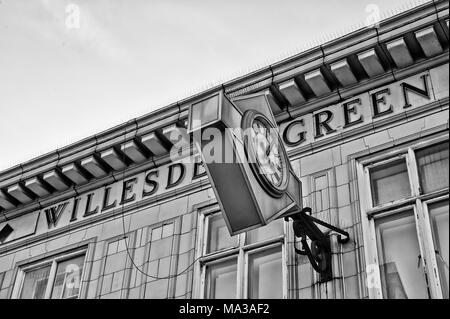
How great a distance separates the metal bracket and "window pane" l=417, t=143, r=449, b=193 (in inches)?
57.1

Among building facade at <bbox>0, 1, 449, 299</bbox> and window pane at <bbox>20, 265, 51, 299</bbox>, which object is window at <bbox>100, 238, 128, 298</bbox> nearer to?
building facade at <bbox>0, 1, 449, 299</bbox>

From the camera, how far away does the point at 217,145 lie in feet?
32.7

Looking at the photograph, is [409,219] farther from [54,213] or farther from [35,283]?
[54,213]

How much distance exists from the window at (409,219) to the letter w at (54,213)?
21.6 ft

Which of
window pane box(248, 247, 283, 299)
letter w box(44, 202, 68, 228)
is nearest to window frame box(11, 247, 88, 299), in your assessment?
letter w box(44, 202, 68, 228)

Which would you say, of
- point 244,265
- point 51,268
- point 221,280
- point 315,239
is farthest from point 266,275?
point 51,268

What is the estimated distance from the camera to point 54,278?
14602mm

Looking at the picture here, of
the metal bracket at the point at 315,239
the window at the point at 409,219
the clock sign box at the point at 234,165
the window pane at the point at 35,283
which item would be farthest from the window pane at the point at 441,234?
the window pane at the point at 35,283

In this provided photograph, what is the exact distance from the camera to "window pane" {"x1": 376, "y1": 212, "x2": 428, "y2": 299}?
10586 mm

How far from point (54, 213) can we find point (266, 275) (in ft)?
18.3

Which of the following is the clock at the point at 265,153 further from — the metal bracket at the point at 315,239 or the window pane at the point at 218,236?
the window pane at the point at 218,236
